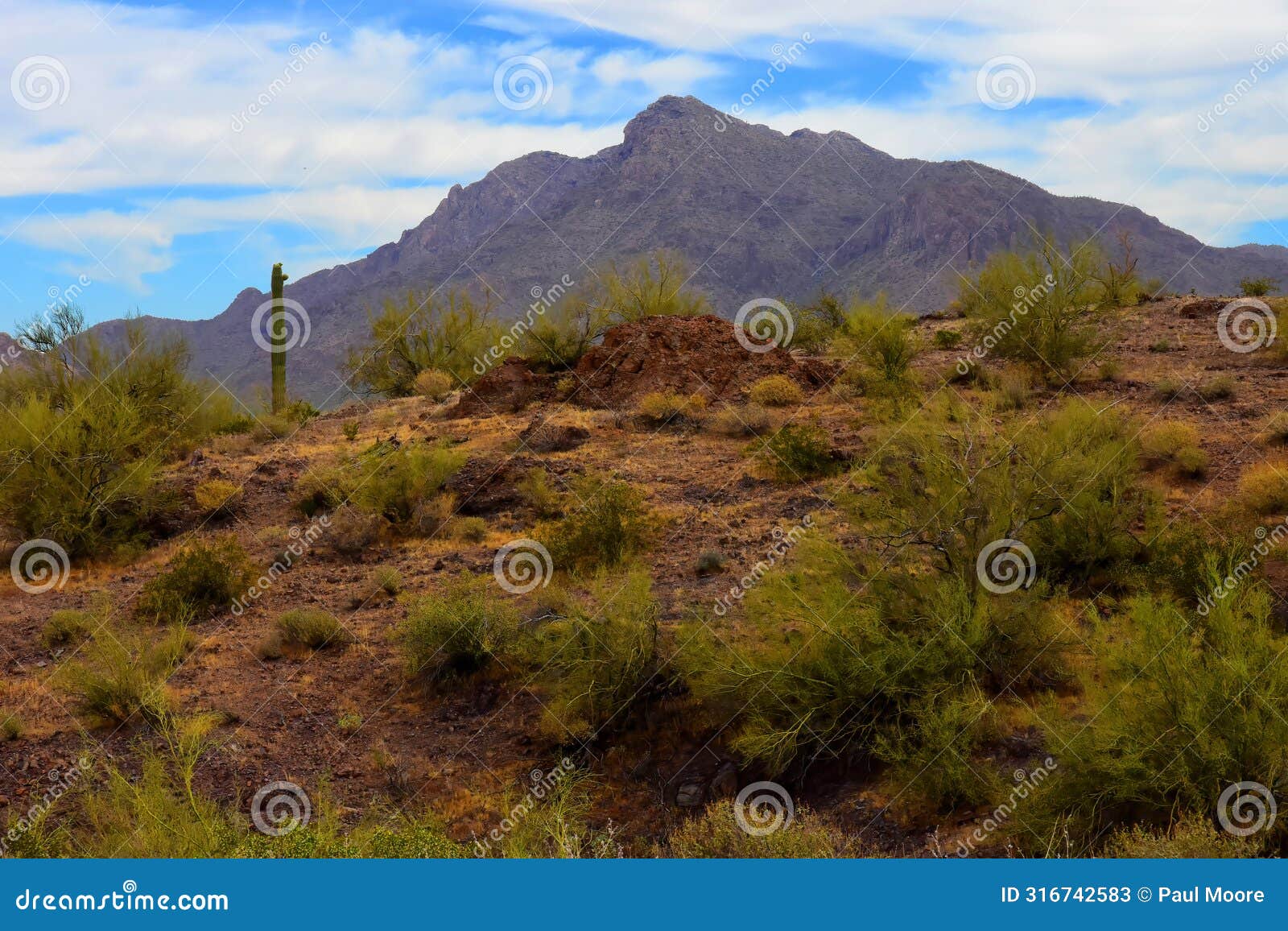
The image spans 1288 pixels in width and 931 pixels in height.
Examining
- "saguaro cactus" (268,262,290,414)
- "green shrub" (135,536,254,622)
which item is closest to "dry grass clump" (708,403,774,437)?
"green shrub" (135,536,254,622)

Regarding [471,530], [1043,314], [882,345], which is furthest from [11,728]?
[1043,314]

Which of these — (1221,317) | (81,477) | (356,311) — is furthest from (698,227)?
(81,477)

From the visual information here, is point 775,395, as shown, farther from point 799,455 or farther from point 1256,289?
point 1256,289

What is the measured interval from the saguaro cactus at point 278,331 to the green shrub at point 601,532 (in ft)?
51.1

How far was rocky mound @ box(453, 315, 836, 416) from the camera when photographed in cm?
2467

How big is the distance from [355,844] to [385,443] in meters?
16.7

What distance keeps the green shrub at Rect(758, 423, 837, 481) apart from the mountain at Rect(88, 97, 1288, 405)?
59.5 metres

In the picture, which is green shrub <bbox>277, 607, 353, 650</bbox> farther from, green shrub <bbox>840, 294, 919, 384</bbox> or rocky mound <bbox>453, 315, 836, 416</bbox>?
green shrub <bbox>840, 294, 919, 384</bbox>

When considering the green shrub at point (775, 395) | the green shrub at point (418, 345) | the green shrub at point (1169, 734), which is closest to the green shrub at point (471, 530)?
the green shrub at point (775, 395)

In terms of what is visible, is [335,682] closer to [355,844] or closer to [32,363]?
[355,844]

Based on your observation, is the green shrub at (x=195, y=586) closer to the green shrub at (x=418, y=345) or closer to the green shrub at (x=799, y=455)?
the green shrub at (x=799, y=455)

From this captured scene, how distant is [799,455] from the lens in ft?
60.0

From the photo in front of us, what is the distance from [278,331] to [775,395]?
14.6 metres

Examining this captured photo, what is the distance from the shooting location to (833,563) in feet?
35.3
